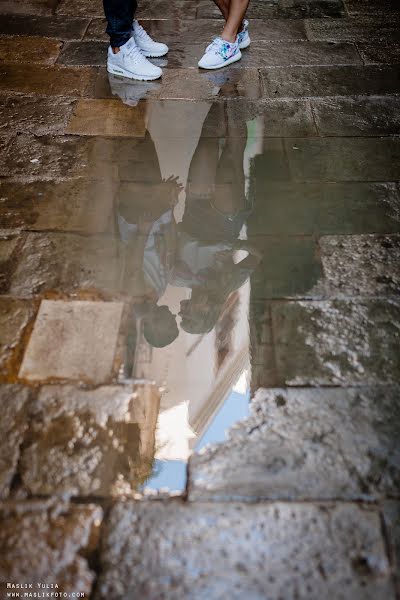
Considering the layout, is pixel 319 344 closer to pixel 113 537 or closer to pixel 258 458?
pixel 258 458

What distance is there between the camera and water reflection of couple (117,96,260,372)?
2676mm

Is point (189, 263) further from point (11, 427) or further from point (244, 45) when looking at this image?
point (244, 45)

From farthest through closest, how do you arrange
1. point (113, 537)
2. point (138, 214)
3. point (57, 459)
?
point (138, 214), point (57, 459), point (113, 537)

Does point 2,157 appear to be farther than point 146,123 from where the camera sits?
No

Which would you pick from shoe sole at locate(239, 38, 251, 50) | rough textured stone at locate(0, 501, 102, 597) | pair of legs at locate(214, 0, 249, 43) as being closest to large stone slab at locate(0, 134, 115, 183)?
pair of legs at locate(214, 0, 249, 43)

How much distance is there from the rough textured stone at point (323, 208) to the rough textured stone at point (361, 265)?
10 cm

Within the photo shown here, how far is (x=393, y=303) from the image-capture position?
2621mm

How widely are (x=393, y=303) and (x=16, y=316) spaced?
183 cm

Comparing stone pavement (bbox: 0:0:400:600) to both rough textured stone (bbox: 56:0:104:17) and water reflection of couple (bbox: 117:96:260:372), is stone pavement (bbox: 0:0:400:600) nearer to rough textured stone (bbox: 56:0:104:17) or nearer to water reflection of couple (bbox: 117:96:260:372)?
water reflection of couple (bbox: 117:96:260:372)

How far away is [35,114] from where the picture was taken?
3.96 metres

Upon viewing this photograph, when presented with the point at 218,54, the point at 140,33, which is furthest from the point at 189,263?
the point at 140,33

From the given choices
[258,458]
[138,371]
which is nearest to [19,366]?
[138,371]

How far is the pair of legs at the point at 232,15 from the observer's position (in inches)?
168

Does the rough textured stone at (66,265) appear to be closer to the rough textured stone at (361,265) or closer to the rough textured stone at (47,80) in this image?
the rough textured stone at (361,265)
